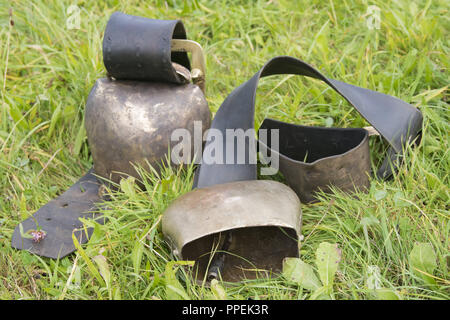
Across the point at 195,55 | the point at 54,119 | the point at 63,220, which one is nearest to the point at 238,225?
the point at 63,220

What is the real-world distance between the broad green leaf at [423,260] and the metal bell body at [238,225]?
40 cm

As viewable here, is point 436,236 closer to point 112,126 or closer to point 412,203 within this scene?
point 412,203

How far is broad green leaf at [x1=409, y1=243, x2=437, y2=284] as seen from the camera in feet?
5.79

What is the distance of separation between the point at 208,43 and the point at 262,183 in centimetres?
156

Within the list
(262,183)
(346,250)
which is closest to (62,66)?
(262,183)

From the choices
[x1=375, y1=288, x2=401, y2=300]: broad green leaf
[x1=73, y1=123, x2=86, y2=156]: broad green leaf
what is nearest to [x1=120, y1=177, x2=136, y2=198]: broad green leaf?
[x1=73, y1=123, x2=86, y2=156]: broad green leaf

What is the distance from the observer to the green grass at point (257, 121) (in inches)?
73.9

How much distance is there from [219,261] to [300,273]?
0.33 m

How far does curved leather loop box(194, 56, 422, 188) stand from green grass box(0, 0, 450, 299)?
94mm

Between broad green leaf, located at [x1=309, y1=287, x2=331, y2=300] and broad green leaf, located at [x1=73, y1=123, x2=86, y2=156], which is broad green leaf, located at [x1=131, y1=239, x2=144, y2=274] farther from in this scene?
broad green leaf, located at [x1=73, y1=123, x2=86, y2=156]

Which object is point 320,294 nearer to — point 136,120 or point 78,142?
point 136,120

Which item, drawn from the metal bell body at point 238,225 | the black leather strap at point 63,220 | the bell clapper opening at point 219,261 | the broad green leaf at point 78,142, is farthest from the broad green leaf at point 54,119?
the bell clapper opening at point 219,261

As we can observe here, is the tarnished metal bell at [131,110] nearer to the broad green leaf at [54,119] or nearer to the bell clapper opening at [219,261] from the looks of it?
the broad green leaf at [54,119]

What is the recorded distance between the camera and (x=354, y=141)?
242 centimetres
